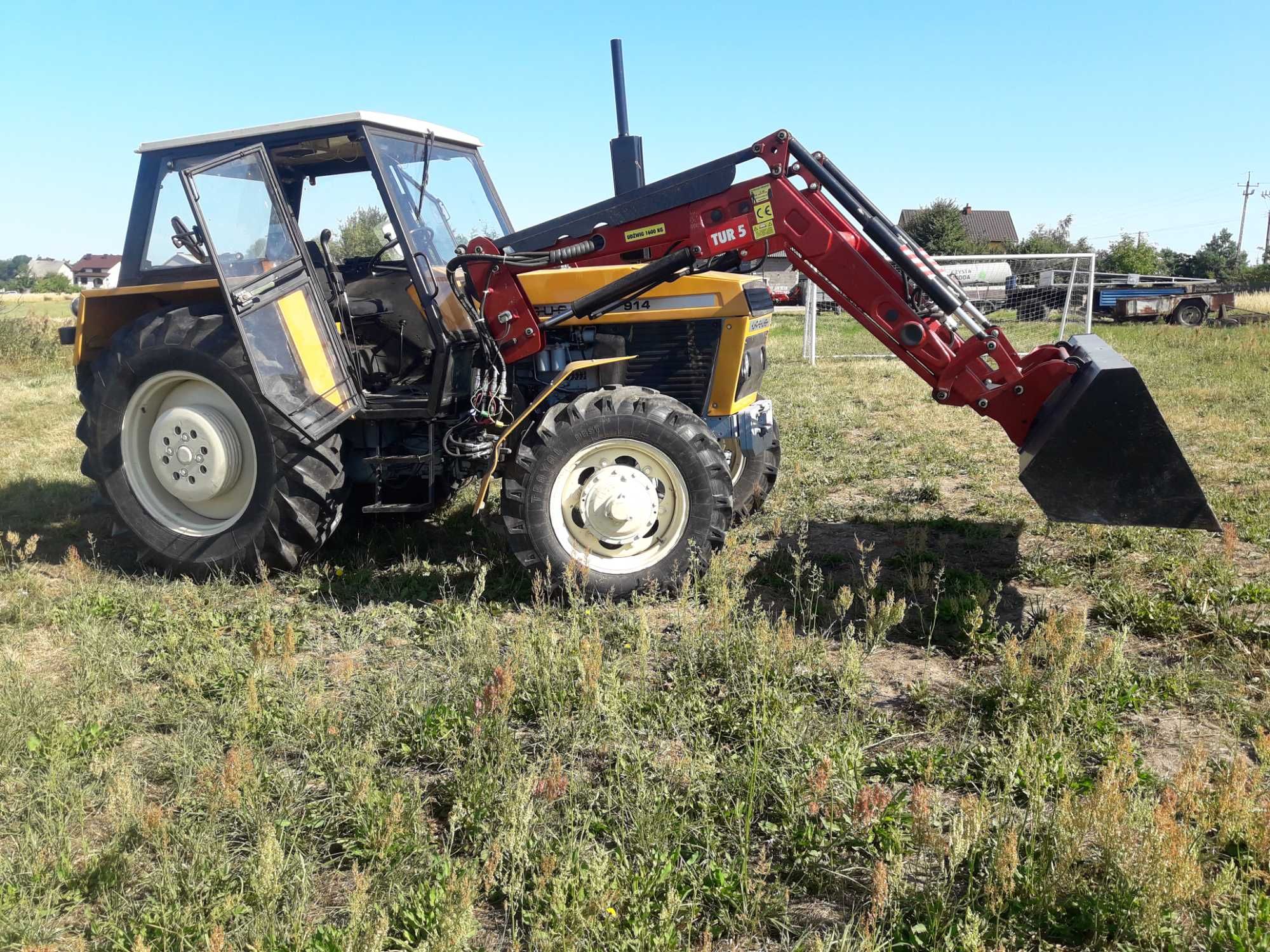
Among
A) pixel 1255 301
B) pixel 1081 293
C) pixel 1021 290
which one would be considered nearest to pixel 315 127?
pixel 1021 290

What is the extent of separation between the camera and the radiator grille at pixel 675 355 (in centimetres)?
532

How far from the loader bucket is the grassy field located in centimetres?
56

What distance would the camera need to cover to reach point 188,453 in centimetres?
519

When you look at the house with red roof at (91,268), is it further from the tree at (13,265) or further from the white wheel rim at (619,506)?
the white wheel rim at (619,506)

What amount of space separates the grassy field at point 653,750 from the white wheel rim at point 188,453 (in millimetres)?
472

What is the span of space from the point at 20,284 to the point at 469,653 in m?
91.9

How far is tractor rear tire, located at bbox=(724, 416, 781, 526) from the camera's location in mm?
6180

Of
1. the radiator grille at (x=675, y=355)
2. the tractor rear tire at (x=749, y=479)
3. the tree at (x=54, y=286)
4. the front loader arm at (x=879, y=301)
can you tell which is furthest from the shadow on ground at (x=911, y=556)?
the tree at (x=54, y=286)

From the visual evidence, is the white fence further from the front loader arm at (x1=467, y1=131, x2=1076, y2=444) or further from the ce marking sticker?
the ce marking sticker

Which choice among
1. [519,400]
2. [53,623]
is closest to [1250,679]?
[519,400]

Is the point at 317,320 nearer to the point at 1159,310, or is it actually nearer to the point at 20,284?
the point at 1159,310

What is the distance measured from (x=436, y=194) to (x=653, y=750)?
3.64 m

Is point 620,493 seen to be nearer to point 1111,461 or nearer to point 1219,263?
point 1111,461

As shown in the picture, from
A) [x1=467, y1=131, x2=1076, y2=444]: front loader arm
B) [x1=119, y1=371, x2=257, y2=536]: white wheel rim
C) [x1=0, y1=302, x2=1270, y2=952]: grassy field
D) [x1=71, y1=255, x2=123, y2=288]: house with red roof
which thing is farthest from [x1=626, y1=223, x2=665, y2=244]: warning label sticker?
[x1=71, y1=255, x2=123, y2=288]: house with red roof
